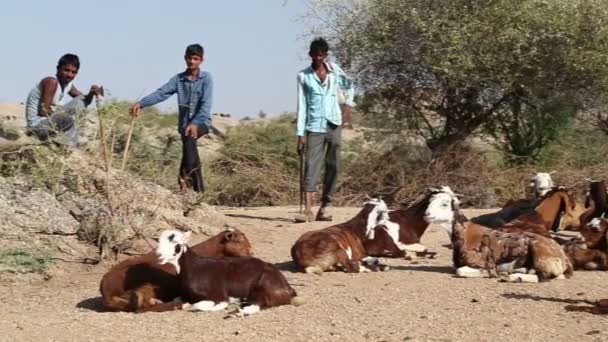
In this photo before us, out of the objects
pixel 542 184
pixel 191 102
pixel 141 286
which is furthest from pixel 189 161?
pixel 542 184

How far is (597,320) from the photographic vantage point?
27.2 ft

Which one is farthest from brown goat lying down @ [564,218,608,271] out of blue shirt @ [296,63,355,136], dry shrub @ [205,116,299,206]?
dry shrub @ [205,116,299,206]

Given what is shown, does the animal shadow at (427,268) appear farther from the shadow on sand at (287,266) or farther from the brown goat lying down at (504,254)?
the shadow on sand at (287,266)

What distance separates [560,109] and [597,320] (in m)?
11.0

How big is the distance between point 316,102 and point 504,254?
426 cm

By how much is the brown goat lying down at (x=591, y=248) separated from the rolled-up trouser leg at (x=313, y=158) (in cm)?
388

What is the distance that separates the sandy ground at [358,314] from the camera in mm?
8094

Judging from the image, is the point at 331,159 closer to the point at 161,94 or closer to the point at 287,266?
the point at 161,94

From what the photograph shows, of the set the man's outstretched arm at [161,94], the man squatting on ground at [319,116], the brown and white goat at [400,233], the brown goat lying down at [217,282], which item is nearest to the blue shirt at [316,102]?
the man squatting on ground at [319,116]

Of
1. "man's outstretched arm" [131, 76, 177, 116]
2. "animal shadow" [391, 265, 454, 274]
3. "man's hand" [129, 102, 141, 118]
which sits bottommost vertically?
"animal shadow" [391, 265, 454, 274]

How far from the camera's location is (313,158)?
1381 cm

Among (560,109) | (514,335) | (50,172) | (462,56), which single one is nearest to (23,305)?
(50,172)

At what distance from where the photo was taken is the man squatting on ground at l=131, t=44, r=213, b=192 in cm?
1319

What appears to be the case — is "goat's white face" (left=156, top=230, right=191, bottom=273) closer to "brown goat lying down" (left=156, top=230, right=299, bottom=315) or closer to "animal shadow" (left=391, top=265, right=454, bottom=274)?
"brown goat lying down" (left=156, top=230, right=299, bottom=315)
